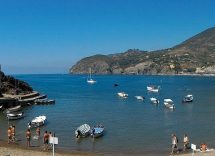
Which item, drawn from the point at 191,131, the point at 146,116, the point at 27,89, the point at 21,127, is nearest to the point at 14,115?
the point at 21,127

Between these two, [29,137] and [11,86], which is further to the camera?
[11,86]

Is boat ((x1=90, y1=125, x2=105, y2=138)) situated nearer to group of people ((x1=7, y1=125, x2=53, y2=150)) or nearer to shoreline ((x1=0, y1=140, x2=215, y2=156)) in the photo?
group of people ((x1=7, y1=125, x2=53, y2=150))

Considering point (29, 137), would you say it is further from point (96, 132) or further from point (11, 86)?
point (11, 86)

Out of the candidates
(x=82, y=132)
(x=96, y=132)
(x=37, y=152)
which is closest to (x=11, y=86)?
(x=96, y=132)

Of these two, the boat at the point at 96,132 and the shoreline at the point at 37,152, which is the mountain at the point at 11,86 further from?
the shoreline at the point at 37,152

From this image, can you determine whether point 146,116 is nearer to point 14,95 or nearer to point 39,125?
point 39,125

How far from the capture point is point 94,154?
41.0m

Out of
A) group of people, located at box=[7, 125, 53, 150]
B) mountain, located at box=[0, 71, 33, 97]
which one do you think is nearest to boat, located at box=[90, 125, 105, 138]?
group of people, located at box=[7, 125, 53, 150]

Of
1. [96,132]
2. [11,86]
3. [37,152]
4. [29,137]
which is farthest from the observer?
Result: [11,86]

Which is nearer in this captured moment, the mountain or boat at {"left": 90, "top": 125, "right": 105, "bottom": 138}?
boat at {"left": 90, "top": 125, "right": 105, "bottom": 138}

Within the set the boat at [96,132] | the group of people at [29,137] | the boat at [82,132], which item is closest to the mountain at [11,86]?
the boat at [96,132]

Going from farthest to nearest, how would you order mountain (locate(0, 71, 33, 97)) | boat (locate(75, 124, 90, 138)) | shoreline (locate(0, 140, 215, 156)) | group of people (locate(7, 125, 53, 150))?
1. mountain (locate(0, 71, 33, 97))
2. boat (locate(75, 124, 90, 138))
3. group of people (locate(7, 125, 53, 150))
4. shoreline (locate(0, 140, 215, 156))

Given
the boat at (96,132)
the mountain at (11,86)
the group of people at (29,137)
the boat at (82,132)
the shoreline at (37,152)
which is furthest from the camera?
the mountain at (11,86)

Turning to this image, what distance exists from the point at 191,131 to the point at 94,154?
2066 centimetres
